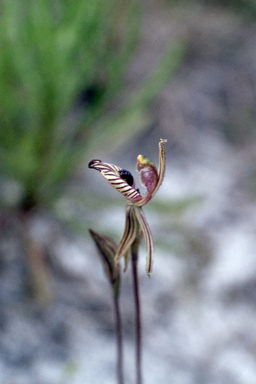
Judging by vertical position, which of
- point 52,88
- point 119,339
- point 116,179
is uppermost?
point 52,88

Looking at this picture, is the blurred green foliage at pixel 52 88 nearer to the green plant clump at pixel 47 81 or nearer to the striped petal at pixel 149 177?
the green plant clump at pixel 47 81

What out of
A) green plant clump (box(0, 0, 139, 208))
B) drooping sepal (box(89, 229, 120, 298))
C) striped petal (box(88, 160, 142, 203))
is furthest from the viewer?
green plant clump (box(0, 0, 139, 208))

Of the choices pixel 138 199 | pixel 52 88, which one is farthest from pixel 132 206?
pixel 52 88

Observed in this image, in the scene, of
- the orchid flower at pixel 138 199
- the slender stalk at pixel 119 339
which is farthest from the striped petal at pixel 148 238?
the slender stalk at pixel 119 339

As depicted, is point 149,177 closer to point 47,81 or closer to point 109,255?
point 109,255

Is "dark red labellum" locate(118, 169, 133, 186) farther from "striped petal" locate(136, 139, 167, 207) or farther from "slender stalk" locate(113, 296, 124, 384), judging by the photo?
"slender stalk" locate(113, 296, 124, 384)

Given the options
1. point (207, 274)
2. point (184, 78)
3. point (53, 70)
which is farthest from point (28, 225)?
point (184, 78)

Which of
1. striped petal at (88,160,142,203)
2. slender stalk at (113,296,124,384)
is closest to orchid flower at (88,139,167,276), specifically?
striped petal at (88,160,142,203)
